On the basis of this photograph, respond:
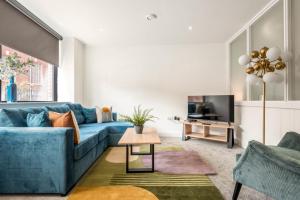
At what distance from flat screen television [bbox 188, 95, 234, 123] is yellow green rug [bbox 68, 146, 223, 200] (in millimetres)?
2027

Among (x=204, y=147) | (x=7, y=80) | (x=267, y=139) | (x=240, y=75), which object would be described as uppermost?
(x=240, y=75)

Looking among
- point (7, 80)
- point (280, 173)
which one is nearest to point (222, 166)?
point (280, 173)

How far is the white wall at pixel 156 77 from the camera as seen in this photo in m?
4.97

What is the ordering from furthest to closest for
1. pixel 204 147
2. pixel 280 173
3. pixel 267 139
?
pixel 204 147
pixel 267 139
pixel 280 173

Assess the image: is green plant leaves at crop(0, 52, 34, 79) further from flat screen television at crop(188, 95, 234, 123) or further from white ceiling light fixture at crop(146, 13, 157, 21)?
flat screen television at crop(188, 95, 234, 123)

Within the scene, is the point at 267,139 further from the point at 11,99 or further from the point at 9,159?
the point at 11,99

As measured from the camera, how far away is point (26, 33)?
3316 mm

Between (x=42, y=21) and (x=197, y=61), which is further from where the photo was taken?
(x=197, y=61)

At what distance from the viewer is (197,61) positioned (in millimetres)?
4988

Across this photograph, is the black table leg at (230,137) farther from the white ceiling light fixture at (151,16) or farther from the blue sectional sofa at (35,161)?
the blue sectional sofa at (35,161)

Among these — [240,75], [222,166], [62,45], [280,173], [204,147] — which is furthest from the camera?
[62,45]

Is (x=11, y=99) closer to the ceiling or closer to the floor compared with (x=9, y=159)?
closer to the ceiling

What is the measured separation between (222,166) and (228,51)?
314 cm

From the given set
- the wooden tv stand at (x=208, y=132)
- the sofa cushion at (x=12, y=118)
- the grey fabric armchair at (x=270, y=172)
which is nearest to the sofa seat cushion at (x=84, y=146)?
the sofa cushion at (x=12, y=118)
